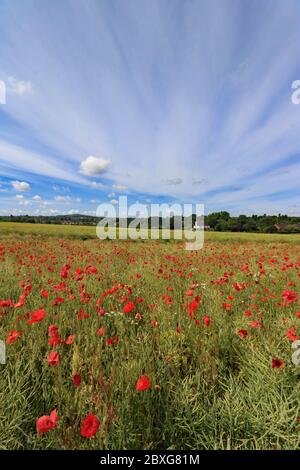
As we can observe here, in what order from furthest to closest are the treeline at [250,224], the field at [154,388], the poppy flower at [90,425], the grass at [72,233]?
the treeline at [250,224] < the grass at [72,233] < the field at [154,388] < the poppy flower at [90,425]

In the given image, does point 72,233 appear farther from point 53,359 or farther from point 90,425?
point 90,425

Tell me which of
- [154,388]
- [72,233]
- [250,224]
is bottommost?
[154,388]

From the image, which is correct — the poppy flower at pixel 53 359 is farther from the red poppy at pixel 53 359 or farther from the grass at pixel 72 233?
the grass at pixel 72 233

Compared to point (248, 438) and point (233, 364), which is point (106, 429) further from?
point (233, 364)

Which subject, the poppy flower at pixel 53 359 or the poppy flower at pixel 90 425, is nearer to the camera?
the poppy flower at pixel 90 425

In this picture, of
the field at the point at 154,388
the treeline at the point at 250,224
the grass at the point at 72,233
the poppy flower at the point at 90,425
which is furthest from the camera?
the treeline at the point at 250,224

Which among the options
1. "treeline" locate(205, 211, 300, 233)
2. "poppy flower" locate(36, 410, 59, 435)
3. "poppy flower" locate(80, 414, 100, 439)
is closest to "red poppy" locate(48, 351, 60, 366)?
"poppy flower" locate(36, 410, 59, 435)

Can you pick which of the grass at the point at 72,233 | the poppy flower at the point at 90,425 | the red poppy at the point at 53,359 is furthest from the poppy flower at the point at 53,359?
the grass at the point at 72,233

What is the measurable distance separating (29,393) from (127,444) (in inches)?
36.6

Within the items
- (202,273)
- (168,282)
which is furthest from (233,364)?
(202,273)

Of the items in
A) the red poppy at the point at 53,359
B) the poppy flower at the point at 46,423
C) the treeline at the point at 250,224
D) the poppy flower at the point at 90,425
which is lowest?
the poppy flower at the point at 46,423

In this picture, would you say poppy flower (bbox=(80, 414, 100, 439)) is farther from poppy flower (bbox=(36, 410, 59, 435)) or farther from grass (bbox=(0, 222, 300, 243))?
grass (bbox=(0, 222, 300, 243))

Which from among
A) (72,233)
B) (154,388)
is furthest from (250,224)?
(154,388)

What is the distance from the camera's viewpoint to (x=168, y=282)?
13.6ft
